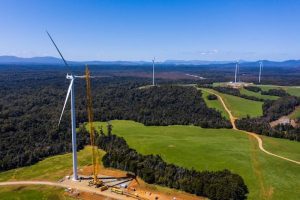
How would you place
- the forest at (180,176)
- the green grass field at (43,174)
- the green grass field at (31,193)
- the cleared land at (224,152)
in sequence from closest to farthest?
1. the forest at (180,176)
2. the green grass field at (31,193)
3. the green grass field at (43,174)
4. the cleared land at (224,152)

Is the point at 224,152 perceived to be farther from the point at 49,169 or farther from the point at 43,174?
the point at 43,174

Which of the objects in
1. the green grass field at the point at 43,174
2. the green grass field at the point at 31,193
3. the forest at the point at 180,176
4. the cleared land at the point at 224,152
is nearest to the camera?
the forest at the point at 180,176

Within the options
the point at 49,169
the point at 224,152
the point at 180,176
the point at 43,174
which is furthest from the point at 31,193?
the point at 224,152

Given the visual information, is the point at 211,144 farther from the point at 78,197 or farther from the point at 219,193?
the point at 78,197

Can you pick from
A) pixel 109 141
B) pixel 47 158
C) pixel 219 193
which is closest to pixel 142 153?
pixel 109 141

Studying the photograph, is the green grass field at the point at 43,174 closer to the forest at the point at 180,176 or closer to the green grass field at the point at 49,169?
the green grass field at the point at 49,169

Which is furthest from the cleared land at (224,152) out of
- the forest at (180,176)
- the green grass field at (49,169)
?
the green grass field at (49,169)
